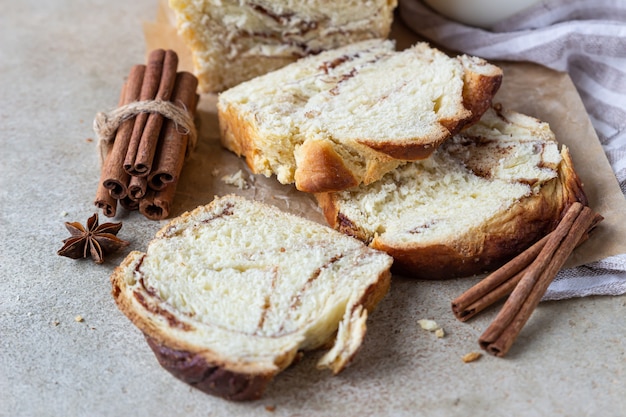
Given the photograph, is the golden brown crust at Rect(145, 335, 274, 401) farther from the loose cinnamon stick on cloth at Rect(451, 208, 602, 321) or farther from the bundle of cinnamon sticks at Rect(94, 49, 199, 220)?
the bundle of cinnamon sticks at Rect(94, 49, 199, 220)

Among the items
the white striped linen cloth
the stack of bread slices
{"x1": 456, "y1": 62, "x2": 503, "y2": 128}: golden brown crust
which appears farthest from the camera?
the white striped linen cloth

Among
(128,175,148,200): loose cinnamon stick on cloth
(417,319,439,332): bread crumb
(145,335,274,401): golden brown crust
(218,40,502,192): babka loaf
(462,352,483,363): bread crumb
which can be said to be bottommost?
(128,175,148,200): loose cinnamon stick on cloth

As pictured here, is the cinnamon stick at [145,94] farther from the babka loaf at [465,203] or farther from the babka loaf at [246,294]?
the babka loaf at [465,203]

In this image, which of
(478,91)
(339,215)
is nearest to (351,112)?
(339,215)

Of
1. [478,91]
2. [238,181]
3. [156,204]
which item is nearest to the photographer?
[156,204]

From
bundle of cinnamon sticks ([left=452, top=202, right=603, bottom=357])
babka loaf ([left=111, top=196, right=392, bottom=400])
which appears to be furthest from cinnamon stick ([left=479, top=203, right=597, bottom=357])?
babka loaf ([left=111, top=196, right=392, bottom=400])

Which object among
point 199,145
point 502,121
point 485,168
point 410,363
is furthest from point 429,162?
point 199,145

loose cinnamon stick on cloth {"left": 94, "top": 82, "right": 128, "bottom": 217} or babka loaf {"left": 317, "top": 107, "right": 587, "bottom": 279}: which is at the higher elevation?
babka loaf {"left": 317, "top": 107, "right": 587, "bottom": 279}

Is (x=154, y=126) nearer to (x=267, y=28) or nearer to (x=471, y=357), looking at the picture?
(x=267, y=28)
